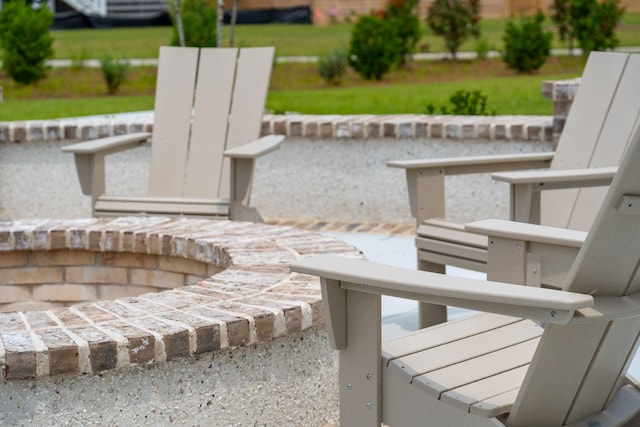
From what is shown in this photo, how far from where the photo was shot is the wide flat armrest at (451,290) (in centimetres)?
173

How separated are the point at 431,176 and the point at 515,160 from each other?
42cm

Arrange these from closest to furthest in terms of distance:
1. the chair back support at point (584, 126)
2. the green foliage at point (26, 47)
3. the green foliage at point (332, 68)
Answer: the chair back support at point (584, 126) → the green foliage at point (332, 68) → the green foliage at point (26, 47)

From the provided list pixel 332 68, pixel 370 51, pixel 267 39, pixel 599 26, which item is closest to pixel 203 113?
pixel 332 68

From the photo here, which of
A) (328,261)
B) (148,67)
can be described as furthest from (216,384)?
(148,67)

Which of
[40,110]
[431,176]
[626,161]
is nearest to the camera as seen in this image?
[626,161]

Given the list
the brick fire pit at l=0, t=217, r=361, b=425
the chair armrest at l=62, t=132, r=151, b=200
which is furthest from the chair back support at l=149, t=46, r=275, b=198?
the brick fire pit at l=0, t=217, r=361, b=425

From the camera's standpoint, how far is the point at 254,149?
15.0 ft

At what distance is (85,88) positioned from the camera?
1329 cm

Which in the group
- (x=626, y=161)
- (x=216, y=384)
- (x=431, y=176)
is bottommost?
(x=216, y=384)

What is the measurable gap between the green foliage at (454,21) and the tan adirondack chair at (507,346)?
13980mm

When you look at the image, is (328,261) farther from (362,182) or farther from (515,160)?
(362,182)

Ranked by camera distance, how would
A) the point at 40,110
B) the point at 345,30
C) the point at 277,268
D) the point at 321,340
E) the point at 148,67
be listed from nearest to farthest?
the point at 321,340 → the point at 277,268 → the point at 40,110 → the point at 148,67 → the point at 345,30

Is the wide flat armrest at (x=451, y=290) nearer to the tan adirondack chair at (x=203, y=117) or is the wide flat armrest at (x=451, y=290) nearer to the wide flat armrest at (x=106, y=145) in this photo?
the wide flat armrest at (x=106, y=145)

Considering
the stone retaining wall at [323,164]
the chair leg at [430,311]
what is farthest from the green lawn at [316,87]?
the chair leg at [430,311]
